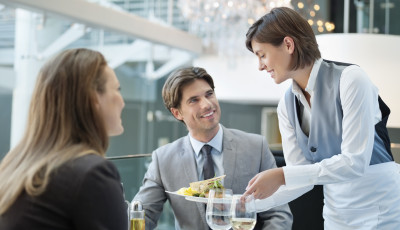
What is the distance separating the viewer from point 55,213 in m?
1.14

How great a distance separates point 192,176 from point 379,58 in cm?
329

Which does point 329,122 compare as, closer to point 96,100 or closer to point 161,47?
point 96,100

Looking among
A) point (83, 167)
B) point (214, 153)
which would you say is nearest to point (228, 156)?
point (214, 153)

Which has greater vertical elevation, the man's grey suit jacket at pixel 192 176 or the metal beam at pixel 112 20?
the metal beam at pixel 112 20

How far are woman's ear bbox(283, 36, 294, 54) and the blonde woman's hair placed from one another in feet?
2.73

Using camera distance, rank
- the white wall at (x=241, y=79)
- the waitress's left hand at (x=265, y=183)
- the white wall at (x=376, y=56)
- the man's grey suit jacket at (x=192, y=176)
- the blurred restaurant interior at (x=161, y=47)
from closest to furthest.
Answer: the waitress's left hand at (x=265, y=183), the man's grey suit jacket at (x=192, y=176), the white wall at (x=376, y=56), the blurred restaurant interior at (x=161, y=47), the white wall at (x=241, y=79)

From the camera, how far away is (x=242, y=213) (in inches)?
57.9

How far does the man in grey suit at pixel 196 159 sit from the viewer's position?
6.97 feet

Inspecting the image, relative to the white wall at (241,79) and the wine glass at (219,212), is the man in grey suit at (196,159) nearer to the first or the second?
the wine glass at (219,212)

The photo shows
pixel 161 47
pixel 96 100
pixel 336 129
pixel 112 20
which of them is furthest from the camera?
pixel 161 47

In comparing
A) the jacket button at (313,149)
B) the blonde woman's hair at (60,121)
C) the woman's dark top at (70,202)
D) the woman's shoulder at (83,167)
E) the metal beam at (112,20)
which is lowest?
the jacket button at (313,149)

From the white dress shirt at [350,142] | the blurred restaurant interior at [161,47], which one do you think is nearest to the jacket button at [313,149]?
the white dress shirt at [350,142]

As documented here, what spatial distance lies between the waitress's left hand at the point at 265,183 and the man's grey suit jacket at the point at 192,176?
35 cm

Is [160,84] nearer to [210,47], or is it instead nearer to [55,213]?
[210,47]
